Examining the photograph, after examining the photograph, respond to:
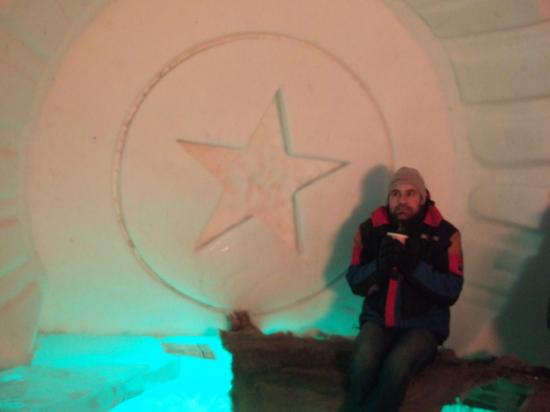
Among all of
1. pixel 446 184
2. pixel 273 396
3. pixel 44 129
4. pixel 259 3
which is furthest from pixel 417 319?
pixel 44 129

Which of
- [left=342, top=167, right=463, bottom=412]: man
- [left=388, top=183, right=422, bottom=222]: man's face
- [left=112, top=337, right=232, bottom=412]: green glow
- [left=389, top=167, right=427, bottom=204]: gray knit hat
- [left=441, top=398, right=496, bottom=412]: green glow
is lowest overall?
[left=441, top=398, right=496, bottom=412]: green glow

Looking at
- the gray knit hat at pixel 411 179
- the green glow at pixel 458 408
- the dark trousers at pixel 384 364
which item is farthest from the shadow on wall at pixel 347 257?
the green glow at pixel 458 408

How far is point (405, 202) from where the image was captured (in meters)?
1.52

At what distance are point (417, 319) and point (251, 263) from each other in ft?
1.67

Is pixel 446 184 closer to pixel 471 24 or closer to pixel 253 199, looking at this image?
pixel 471 24

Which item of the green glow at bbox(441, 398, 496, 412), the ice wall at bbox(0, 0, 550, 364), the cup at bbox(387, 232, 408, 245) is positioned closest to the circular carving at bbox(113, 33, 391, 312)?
the ice wall at bbox(0, 0, 550, 364)

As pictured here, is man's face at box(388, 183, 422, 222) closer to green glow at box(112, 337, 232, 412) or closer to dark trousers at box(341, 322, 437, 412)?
dark trousers at box(341, 322, 437, 412)

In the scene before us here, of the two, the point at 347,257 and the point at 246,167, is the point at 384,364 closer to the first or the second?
the point at 347,257

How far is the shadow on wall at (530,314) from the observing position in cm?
172

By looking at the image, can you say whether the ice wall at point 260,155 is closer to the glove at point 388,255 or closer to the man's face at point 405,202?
the man's face at point 405,202

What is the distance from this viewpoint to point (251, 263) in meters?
1.78

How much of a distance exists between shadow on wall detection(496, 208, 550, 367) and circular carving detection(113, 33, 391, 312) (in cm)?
47

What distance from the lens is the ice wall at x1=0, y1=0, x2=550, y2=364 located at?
1.64 m

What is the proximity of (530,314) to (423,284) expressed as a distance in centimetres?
51
